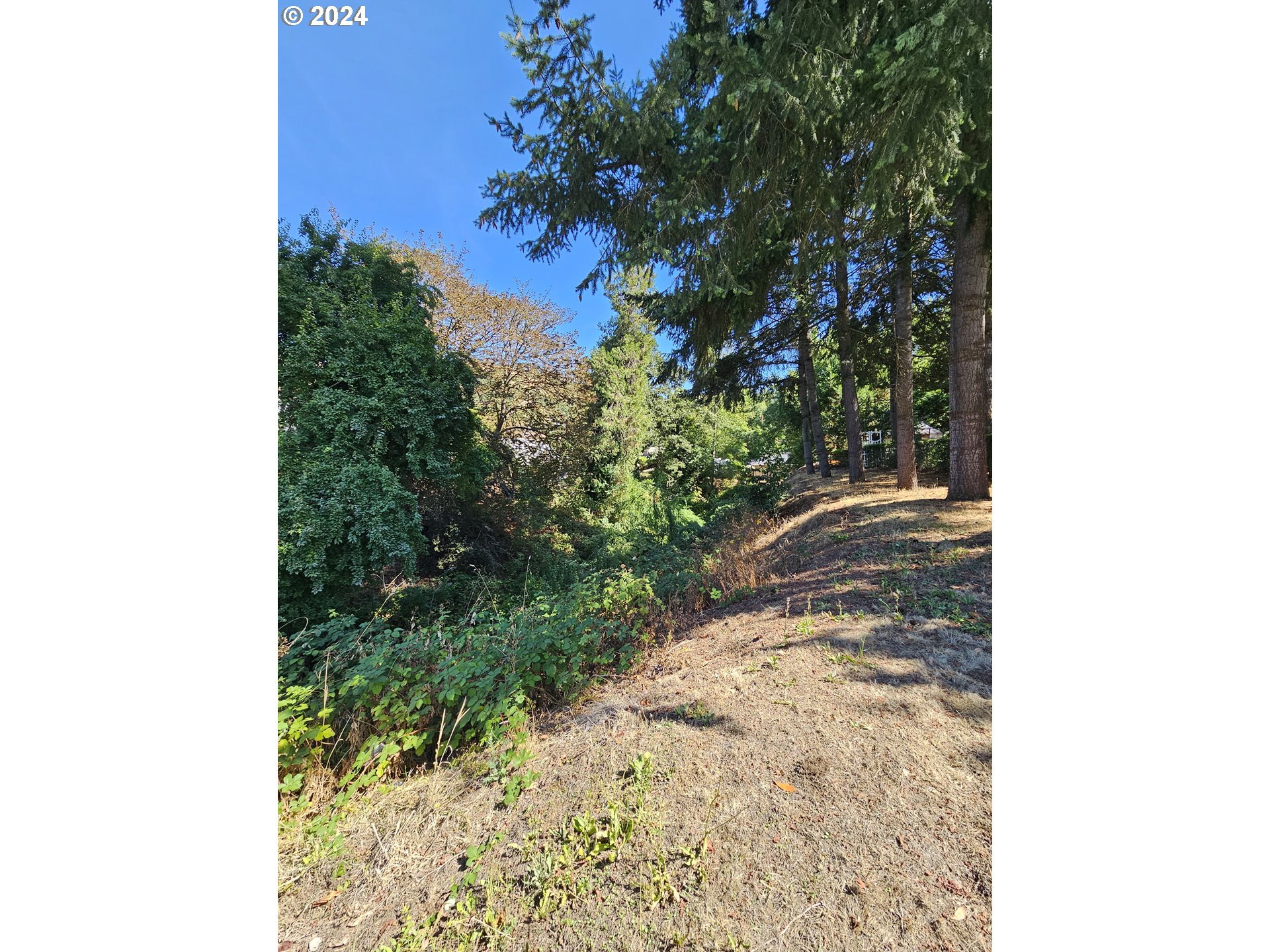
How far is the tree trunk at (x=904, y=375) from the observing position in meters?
6.05

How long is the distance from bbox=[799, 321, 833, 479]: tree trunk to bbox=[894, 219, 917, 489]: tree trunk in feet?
5.72

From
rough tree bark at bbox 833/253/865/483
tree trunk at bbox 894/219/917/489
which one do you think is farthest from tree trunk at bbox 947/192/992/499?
rough tree bark at bbox 833/253/865/483

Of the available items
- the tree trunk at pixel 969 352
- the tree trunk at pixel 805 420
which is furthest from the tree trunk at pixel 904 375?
the tree trunk at pixel 805 420

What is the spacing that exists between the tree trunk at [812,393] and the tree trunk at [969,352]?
3.15 metres

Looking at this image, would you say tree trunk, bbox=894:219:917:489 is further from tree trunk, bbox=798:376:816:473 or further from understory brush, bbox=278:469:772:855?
understory brush, bbox=278:469:772:855

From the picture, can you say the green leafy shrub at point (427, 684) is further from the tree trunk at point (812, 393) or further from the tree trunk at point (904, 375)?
the tree trunk at point (812, 393)

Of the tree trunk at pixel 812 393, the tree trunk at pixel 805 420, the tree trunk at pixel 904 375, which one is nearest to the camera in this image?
the tree trunk at pixel 904 375

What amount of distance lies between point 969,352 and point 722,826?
18.6ft

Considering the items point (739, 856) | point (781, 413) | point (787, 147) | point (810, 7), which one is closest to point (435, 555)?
point (739, 856)

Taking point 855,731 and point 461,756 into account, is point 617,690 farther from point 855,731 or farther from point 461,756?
point 855,731

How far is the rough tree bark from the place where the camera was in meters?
6.79

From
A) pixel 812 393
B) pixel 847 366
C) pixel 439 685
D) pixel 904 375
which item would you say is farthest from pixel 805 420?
pixel 439 685

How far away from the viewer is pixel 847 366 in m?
7.96
